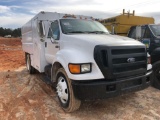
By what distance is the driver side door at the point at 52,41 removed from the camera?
18.5 ft

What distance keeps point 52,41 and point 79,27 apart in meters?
0.83

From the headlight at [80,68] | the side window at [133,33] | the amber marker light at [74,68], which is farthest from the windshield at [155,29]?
the amber marker light at [74,68]

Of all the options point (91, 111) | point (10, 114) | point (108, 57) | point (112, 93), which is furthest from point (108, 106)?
point (10, 114)

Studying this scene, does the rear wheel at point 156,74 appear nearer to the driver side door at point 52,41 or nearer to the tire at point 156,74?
the tire at point 156,74

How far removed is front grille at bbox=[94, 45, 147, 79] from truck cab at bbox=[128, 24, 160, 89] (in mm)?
1928

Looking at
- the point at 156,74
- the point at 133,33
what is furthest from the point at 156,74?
the point at 133,33

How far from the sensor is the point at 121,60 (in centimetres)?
438

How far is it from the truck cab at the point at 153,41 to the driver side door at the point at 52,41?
3040 millimetres

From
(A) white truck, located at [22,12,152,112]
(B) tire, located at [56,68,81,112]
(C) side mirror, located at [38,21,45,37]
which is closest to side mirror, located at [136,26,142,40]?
(A) white truck, located at [22,12,152,112]

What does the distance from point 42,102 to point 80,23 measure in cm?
237

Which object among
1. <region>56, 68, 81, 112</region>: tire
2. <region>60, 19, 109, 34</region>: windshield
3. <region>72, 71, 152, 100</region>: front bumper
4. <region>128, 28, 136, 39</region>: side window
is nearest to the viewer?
<region>72, 71, 152, 100</region>: front bumper

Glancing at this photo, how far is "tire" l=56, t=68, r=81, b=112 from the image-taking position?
4568 mm

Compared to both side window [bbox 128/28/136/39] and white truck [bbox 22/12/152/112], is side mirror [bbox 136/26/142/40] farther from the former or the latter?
white truck [bbox 22/12/152/112]

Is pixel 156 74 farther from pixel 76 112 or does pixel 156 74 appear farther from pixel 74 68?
pixel 74 68
